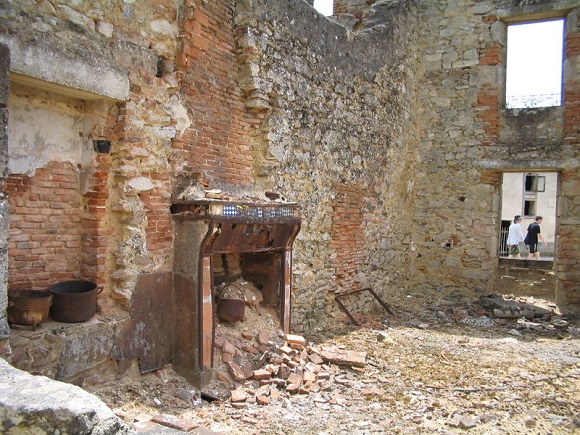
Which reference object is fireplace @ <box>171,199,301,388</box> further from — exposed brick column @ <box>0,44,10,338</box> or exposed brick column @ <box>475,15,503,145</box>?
exposed brick column @ <box>475,15,503,145</box>

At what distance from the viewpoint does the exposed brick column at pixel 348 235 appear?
7.69m

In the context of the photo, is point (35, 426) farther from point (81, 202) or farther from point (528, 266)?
point (528, 266)

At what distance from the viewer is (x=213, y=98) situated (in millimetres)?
5324

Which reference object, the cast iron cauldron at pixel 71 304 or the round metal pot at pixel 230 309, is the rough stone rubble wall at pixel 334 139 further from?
the cast iron cauldron at pixel 71 304

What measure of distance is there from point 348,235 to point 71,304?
490cm

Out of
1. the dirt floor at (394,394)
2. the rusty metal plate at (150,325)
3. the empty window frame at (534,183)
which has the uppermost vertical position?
the empty window frame at (534,183)

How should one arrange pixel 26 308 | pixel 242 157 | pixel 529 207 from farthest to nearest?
1. pixel 529 207
2. pixel 242 157
3. pixel 26 308

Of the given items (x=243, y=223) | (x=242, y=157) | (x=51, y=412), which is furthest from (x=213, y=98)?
(x=51, y=412)

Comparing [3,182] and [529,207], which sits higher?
[529,207]

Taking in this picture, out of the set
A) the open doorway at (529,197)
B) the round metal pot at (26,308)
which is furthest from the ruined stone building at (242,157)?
the open doorway at (529,197)

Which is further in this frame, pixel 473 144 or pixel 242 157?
pixel 473 144

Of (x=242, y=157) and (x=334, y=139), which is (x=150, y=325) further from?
(x=334, y=139)

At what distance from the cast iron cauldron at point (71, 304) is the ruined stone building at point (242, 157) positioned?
0.09m

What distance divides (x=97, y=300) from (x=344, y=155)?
182 inches
